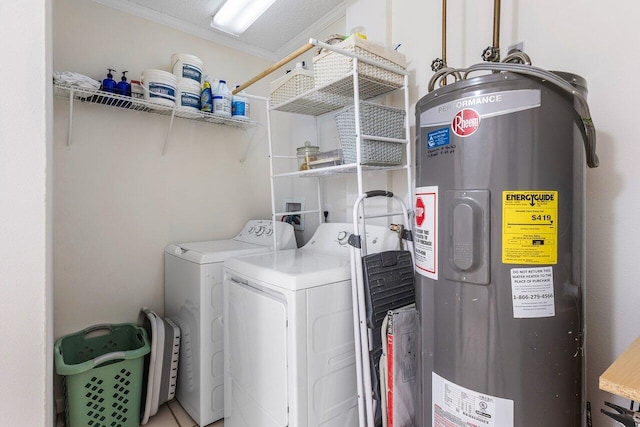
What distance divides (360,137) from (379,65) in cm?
38

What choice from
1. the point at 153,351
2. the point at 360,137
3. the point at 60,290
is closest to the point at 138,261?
the point at 60,290

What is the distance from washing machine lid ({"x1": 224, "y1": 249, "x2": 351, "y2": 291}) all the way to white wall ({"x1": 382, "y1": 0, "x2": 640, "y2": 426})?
975mm

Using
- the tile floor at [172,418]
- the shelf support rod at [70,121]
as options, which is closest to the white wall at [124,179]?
the shelf support rod at [70,121]

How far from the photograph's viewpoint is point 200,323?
1.78 metres

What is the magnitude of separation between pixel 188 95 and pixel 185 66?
0.21m

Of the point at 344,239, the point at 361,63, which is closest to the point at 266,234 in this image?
the point at 344,239

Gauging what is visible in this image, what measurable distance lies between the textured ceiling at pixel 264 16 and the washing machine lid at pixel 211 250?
164 cm

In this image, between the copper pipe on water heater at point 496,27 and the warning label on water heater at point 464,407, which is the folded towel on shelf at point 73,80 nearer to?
the copper pipe on water heater at point 496,27

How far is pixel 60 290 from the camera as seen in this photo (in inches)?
74.2

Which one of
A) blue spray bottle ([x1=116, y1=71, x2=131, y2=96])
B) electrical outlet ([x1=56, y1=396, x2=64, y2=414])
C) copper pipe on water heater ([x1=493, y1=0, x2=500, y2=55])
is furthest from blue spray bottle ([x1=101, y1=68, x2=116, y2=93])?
copper pipe on water heater ([x1=493, y1=0, x2=500, y2=55])

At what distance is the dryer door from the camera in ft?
4.29

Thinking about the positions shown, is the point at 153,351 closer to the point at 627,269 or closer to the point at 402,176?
the point at 402,176

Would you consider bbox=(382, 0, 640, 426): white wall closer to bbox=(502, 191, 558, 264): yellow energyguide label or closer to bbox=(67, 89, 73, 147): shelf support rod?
bbox=(502, 191, 558, 264): yellow energyguide label

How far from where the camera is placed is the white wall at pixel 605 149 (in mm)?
1093
